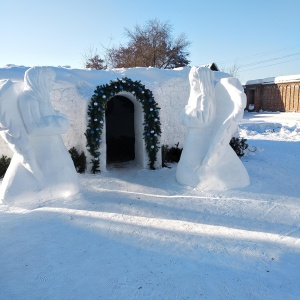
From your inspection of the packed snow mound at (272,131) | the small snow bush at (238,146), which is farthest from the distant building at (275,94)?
the small snow bush at (238,146)

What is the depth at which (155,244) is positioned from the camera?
3.36m

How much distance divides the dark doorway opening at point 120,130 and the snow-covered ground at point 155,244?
9.32 feet

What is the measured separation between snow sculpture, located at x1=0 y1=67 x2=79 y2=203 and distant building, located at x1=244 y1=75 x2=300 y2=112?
65.1 ft

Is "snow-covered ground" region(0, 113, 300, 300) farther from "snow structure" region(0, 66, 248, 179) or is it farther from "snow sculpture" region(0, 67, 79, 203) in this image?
"snow structure" region(0, 66, 248, 179)

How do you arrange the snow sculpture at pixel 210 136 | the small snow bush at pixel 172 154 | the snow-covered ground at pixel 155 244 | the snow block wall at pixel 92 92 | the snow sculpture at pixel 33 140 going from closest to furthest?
the snow-covered ground at pixel 155 244 < the snow sculpture at pixel 33 140 < the snow sculpture at pixel 210 136 < the snow block wall at pixel 92 92 < the small snow bush at pixel 172 154

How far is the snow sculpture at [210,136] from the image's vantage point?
5.32m

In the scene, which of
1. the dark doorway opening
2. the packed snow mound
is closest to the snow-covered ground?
the dark doorway opening

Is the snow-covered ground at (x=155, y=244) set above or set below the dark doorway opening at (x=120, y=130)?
below

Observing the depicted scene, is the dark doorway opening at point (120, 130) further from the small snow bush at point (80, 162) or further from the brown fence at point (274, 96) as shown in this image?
the brown fence at point (274, 96)

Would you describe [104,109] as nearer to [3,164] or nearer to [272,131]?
[3,164]

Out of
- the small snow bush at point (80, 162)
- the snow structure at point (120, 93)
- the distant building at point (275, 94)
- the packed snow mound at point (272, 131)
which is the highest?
the distant building at point (275, 94)

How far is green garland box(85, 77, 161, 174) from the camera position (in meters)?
6.52

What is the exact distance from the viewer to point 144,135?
7.05 metres

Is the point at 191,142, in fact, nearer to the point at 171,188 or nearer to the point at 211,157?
the point at 211,157
